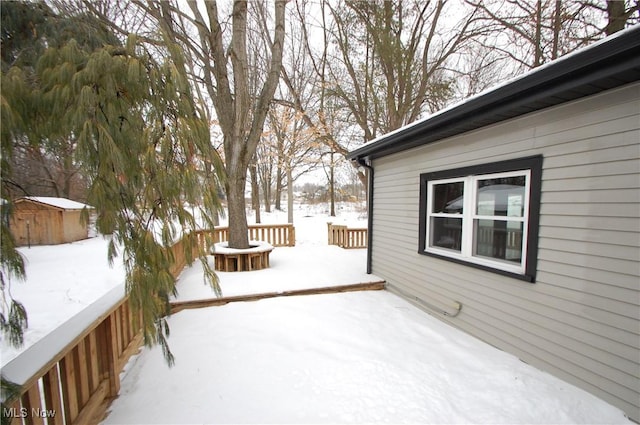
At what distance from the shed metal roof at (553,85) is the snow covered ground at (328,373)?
2.49m

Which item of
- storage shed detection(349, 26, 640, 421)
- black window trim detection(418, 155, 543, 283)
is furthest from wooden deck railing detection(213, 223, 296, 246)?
black window trim detection(418, 155, 543, 283)

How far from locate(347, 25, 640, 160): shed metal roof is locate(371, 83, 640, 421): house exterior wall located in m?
0.11

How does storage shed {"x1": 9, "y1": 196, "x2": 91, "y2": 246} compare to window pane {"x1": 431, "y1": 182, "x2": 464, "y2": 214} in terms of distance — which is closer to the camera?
window pane {"x1": 431, "y1": 182, "x2": 464, "y2": 214}

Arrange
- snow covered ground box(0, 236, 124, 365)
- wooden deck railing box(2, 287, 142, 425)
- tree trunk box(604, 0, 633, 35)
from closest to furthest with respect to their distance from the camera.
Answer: wooden deck railing box(2, 287, 142, 425) → snow covered ground box(0, 236, 124, 365) → tree trunk box(604, 0, 633, 35)

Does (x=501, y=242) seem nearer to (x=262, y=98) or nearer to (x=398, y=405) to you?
(x=398, y=405)

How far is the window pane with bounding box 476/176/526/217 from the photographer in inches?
110

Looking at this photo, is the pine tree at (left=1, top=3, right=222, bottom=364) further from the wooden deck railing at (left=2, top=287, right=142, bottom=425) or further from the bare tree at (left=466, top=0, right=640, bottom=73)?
the bare tree at (left=466, top=0, right=640, bottom=73)

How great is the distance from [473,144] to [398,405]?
288cm

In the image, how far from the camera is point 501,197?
298 cm

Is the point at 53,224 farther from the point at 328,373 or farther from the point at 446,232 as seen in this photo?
the point at 446,232

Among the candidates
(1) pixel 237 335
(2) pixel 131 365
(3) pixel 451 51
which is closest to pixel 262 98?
(1) pixel 237 335

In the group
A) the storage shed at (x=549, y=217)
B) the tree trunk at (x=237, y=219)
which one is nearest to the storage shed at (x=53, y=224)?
the tree trunk at (x=237, y=219)

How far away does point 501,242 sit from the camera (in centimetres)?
305

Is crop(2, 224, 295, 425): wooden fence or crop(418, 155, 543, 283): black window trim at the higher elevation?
crop(418, 155, 543, 283): black window trim
